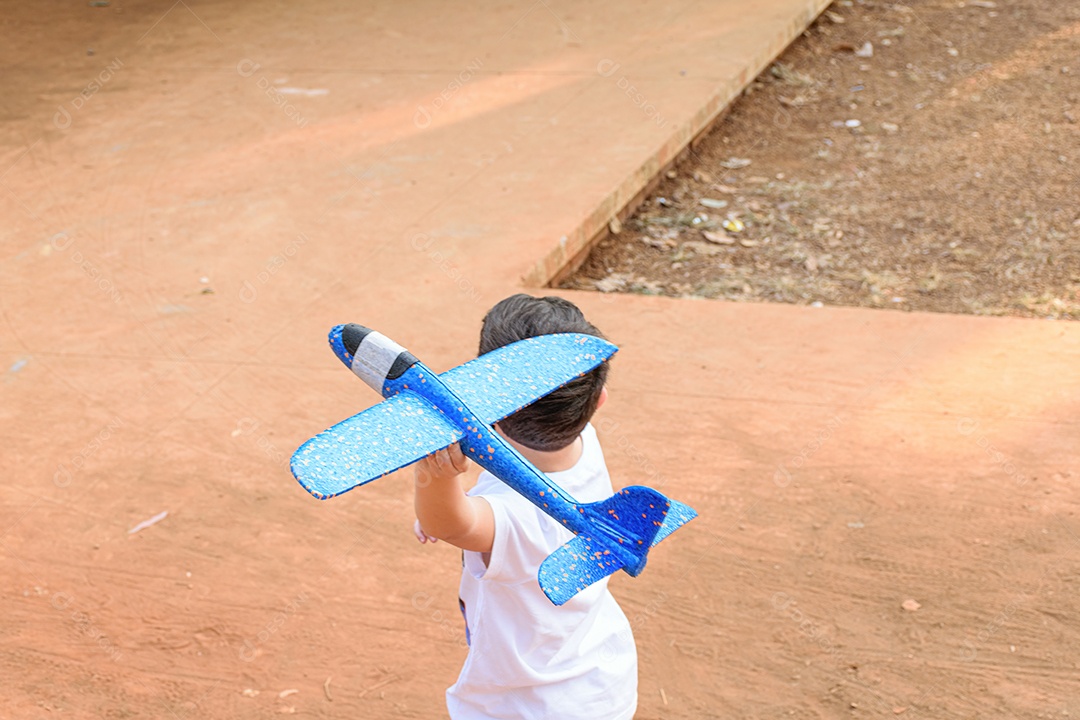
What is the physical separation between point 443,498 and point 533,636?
488mm

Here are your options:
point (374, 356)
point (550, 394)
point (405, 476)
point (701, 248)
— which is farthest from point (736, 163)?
point (374, 356)

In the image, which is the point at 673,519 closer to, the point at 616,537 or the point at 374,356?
the point at 616,537

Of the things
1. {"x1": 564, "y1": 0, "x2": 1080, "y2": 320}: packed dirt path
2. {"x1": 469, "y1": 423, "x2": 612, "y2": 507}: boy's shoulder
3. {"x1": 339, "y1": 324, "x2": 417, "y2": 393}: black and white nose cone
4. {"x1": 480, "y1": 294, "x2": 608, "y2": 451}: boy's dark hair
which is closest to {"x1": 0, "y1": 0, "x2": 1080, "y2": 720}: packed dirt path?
{"x1": 564, "y1": 0, "x2": 1080, "y2": 320}: packed dirt path

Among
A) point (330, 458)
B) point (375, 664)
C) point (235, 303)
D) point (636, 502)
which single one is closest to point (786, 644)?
point (375, 664)

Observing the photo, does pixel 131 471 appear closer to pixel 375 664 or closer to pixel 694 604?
pixel 375 664

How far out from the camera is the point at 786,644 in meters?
3.51

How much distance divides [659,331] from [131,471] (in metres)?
2.45

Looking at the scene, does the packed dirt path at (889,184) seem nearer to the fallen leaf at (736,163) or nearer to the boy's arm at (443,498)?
the fallen leaf at (736,163)

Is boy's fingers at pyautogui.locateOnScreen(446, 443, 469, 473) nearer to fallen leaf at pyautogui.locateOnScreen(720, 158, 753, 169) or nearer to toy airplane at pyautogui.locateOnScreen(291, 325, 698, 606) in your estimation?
toy airplane at pyautogui.locateOnScreen(291, 325, 698, 606)

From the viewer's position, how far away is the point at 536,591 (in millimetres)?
2178

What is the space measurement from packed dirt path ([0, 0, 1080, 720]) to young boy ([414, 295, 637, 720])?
44.9 inches

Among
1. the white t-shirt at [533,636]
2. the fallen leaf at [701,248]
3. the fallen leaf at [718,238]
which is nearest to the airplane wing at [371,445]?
the white t-shirt at [533,636]

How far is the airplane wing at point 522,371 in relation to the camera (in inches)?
75.2

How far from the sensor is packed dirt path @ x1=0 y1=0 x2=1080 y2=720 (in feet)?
11.4
